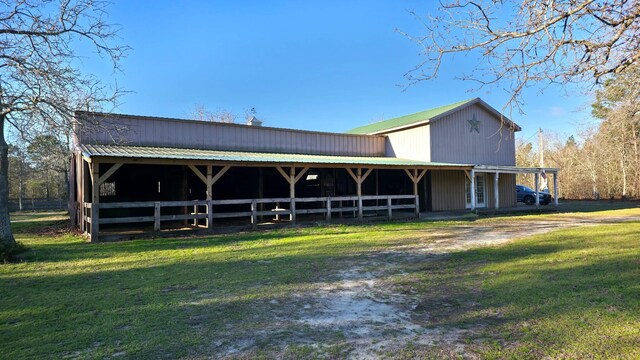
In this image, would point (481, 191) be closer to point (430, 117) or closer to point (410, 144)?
point (410, 144)

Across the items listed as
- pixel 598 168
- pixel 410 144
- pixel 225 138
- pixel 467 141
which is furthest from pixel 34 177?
pixel 598 168

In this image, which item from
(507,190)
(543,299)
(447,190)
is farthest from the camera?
(507,190)

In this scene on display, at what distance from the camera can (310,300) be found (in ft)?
16.5

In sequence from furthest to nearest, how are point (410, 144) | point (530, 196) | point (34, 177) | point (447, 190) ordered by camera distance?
point (34, 177), point (530, 196), point (410, 144), point (447, 190)

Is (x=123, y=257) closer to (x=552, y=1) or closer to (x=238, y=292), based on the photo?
(x=238, y=292)

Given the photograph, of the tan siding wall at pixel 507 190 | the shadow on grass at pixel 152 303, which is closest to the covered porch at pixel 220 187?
the shadow on grass at pixel 152 303

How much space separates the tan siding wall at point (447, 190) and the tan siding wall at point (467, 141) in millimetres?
737

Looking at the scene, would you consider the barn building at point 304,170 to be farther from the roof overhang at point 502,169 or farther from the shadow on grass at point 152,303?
the shadow on grass at point 152,303

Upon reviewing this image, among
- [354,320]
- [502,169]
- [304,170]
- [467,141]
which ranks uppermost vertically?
[467,141]

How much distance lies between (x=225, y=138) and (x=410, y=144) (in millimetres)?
9656

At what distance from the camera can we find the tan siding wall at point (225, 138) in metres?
13.9

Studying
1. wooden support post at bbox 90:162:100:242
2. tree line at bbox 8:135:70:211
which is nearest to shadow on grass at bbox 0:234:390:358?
wooden support post at bbox 90:162:100:242

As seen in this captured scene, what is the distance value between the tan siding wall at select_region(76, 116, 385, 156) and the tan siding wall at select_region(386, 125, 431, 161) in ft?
2.18

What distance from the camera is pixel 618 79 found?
9219 mm
